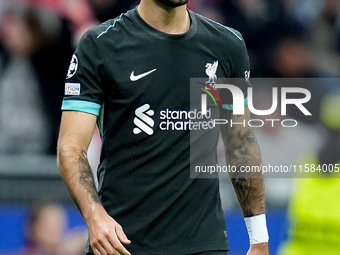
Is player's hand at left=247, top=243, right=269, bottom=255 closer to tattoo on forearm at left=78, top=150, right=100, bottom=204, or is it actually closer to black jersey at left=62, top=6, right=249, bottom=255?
black jersey at left=62, top=6, right=249, bottom=255

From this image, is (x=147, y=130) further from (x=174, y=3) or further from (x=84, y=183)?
(x=174, y=3)

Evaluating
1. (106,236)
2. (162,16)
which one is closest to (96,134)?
(162,16)

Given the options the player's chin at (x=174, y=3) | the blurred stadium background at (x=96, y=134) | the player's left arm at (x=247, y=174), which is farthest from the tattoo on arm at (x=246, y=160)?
the blurred stadium background at (x=96, y=134)

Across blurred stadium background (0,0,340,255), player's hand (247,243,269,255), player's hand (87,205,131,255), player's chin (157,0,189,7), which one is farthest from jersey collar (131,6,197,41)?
blurred stadium background (0,0,340,255)

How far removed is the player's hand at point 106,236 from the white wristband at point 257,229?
914 mm

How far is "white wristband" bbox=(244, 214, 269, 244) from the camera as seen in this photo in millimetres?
2908

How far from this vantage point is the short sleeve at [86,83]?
252 centimetres

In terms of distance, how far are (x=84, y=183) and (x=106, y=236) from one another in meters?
0.29

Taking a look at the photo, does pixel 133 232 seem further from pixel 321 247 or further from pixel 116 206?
pixel 321 247

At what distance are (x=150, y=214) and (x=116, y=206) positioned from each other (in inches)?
6.2

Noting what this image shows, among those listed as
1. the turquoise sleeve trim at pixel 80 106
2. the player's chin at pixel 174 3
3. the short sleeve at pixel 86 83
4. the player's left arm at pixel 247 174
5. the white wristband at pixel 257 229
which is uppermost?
the player's chin at pixel 174 3

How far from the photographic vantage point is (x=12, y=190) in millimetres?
5344

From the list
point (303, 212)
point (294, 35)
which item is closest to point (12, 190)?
point (303, 212)

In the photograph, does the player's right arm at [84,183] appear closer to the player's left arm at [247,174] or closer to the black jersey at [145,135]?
the black jersey at [145,135]
